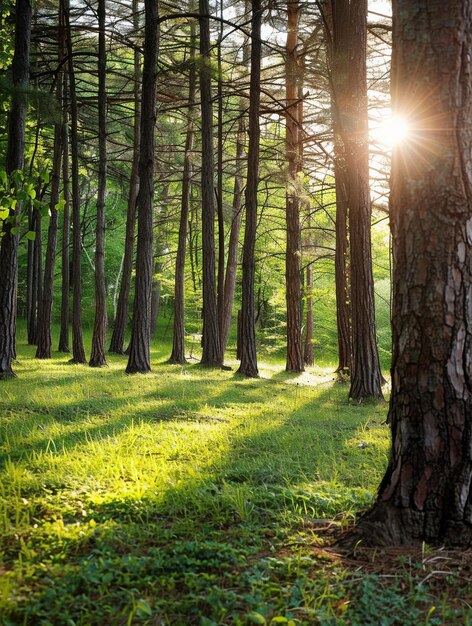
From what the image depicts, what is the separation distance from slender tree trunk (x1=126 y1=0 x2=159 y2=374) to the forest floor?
20.5 ft

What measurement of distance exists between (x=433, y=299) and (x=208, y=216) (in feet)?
38.1

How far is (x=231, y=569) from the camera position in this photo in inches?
98.4

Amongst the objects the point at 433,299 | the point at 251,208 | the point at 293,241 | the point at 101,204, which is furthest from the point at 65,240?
the point at 433,299

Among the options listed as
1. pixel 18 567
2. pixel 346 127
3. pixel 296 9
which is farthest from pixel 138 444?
pixel 296 9

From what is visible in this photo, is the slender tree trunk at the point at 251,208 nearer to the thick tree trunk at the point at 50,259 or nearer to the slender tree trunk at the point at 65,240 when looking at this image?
the slender tree trunk at the point at 65,240

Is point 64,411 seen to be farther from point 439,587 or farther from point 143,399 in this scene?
point 439,587

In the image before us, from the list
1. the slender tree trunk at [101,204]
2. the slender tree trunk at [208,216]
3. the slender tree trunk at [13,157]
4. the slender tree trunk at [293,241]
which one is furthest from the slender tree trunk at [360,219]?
the slender tree trunk at [101,204]

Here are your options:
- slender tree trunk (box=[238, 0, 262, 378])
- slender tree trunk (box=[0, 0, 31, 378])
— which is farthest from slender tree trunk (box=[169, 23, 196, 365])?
slender tree trunk (box=[0, 0, 31, 378])

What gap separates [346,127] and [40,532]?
7.83 metres

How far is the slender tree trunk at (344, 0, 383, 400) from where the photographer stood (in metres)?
8.46

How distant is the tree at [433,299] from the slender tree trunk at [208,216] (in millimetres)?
10971

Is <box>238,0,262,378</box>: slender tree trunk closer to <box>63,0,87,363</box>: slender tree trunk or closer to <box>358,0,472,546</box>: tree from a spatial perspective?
<box>63,0,87,363</box>: slender tree trunk

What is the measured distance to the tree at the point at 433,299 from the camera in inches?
110

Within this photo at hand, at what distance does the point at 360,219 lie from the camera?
8.93 m
